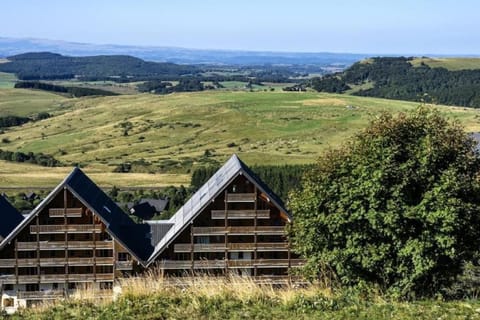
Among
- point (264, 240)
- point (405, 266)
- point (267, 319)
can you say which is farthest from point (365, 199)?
point (264, 240)

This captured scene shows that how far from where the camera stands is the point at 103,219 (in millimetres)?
28781

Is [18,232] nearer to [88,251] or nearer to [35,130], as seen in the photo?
[88,251]

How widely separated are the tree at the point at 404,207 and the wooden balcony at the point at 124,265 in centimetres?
1202

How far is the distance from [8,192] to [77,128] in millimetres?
92898

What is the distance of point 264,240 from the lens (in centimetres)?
2947

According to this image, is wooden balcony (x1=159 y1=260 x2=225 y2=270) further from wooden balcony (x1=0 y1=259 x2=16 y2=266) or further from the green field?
the green field

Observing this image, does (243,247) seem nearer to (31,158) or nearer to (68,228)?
(68,228)

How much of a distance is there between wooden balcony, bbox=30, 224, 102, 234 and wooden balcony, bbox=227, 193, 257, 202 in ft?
21.7

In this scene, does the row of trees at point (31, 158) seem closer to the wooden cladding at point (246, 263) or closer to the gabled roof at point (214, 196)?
the gabled roof at point (214, 196)

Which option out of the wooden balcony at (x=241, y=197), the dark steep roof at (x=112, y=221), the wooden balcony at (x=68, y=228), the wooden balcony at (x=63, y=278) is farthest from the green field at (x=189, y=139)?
the wooden balcony at (x=241, y=197)

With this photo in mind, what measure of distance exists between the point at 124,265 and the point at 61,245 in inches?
142

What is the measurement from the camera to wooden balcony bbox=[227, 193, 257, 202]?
2847 centimetres

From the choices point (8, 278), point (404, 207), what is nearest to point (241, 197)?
point (8, 278)

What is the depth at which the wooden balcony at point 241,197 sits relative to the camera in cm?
2847
